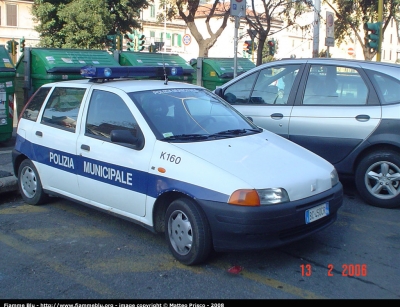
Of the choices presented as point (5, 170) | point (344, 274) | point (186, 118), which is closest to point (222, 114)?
point (186, 118)

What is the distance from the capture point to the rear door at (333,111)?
6.28 metres

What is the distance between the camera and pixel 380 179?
6176mm

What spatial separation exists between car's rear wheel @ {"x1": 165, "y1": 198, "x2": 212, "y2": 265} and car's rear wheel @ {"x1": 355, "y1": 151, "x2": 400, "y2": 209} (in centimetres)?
267

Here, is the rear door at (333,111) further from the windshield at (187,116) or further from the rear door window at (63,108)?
the rear door window at (63,108)

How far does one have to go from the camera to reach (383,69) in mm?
6320

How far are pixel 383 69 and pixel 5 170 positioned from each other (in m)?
5.29

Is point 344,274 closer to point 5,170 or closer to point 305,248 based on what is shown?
point 305,248

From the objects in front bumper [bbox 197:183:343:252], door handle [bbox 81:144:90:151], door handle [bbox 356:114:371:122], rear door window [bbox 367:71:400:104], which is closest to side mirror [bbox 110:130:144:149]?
door handle [bbox 81:144:90:151]

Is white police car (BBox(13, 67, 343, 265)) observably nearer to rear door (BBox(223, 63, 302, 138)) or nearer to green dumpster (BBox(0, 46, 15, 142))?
rear door (BBox(223, 63, 302, 138))

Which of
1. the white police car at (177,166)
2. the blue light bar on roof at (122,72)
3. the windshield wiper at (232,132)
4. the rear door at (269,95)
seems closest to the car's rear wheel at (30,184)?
the white police car at (177,166)

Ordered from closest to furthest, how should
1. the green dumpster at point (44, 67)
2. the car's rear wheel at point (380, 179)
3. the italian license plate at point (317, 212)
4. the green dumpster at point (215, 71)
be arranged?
the italian license plate at point (317, 212) → the car's rear wheel at point (380, 179) → the green dumpster at point (44, 67) → the green dumpster at point (215, 71)

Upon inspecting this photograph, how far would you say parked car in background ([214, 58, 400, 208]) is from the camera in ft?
20.1

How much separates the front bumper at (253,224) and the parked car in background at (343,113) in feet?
7.05
